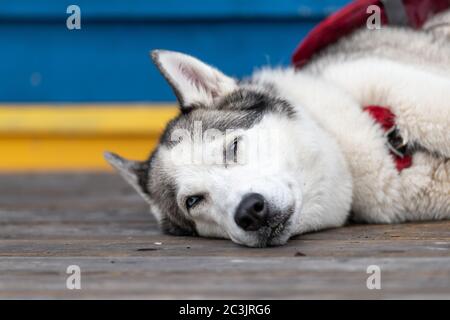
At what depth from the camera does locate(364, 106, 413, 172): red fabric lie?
3348mm

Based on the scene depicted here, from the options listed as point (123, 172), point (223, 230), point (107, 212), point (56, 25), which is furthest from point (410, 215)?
point (56, 25)

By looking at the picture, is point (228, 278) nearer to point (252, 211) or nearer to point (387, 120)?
point (252, 211)

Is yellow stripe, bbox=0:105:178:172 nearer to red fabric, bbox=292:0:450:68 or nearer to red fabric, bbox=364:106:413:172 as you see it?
red fabric, bbox=292:0:450:68

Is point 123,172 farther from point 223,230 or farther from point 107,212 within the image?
point 223,230

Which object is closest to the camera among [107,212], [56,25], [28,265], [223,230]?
[28,265]

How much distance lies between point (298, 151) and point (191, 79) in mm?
592

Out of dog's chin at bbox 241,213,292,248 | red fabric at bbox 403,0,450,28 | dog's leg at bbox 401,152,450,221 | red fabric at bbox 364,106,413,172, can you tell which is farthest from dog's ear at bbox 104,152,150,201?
red fabric at bbox 403,0,450,28

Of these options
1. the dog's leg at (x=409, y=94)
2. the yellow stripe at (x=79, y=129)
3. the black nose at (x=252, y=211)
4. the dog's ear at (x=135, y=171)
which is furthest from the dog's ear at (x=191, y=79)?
the yellow stripe at (x=79, y=129)

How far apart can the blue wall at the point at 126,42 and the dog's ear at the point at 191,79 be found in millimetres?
2145

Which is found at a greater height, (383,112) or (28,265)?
(383,112)

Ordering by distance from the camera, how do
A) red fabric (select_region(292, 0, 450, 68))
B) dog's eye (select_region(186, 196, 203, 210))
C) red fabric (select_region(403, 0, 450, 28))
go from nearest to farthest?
dog's eye (select_region(186, 196, 203, 210)) < red fabric (select_region(292, 0, 450, 68)) < red fabric (select_region(403, 0, 450, 28))

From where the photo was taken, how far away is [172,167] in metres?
3.26

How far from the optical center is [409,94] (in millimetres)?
3432
